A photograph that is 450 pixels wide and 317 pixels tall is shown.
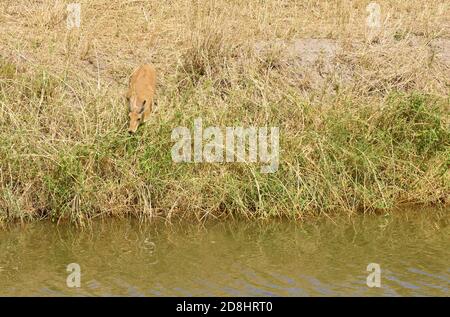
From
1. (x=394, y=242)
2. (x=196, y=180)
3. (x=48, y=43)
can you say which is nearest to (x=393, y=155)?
(x=394, y=242)

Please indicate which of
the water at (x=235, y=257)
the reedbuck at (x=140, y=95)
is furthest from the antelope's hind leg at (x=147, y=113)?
the water at (x=235, y=257)

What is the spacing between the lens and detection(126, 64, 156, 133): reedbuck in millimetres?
8320

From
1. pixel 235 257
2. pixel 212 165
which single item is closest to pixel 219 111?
pixel 212 165

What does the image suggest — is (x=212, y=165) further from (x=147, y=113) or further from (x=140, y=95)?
(x=140, y=95)

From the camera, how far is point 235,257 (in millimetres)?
7281

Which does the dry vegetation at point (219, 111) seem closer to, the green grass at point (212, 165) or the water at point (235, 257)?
the green grass at point (212, 165)

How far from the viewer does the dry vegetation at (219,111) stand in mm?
8117

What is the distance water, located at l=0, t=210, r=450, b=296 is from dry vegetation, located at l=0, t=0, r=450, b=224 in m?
0.24

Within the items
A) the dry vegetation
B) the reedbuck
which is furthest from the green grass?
the reedbuck

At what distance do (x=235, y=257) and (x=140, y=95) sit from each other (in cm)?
203

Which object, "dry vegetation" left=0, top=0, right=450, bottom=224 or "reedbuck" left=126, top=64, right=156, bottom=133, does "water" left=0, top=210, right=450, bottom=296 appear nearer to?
"dry vegetation" left=0, top=0, right=450, bottom=224

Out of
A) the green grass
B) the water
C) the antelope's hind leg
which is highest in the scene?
the antelope's hind leg

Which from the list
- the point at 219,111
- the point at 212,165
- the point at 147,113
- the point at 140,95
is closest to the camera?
the point at 212,165

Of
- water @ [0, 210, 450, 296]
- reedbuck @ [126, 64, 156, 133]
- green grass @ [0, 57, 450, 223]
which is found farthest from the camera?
reedbuck @ [126, 64, 156, 133]
